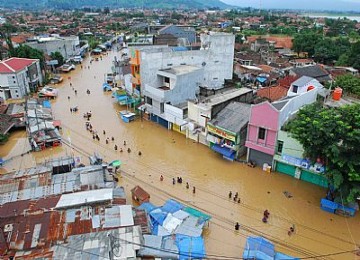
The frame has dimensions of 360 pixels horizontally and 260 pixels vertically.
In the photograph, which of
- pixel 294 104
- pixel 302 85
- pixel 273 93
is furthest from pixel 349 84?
pixel 294 104

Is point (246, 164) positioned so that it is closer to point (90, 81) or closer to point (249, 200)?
point (249, 200)

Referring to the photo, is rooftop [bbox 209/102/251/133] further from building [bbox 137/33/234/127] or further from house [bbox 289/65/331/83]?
house [bbox 289/65/331/83]

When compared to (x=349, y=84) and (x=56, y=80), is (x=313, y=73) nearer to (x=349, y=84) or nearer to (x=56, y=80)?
(x=349, y=84)

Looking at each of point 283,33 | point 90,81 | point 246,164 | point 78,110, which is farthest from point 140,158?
point 283,33

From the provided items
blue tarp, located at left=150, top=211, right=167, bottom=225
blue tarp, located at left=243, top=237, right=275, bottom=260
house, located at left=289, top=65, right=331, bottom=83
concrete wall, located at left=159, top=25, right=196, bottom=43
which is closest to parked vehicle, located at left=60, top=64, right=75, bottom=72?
concrete wall, located at left=159, top=25, right=196, bottom=43

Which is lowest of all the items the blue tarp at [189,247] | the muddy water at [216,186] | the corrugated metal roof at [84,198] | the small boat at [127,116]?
the muddy water at [216,186]

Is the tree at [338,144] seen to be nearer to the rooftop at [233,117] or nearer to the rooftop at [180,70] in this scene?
the rooftop at [233,117]

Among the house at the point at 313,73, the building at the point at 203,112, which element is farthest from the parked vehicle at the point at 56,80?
the house at the point at 313,73
